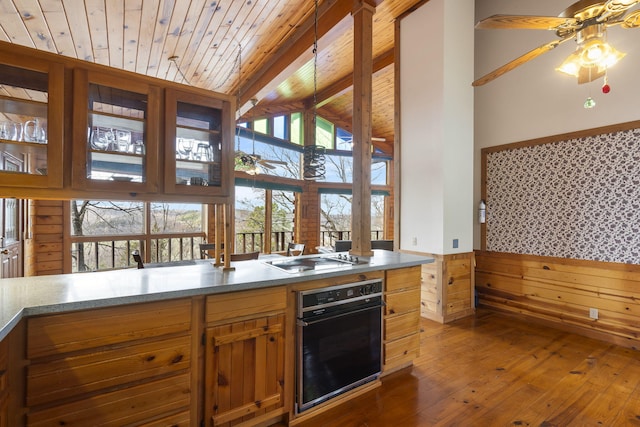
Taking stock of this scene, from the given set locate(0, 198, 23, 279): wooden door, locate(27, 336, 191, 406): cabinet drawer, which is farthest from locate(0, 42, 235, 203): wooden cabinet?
locate(0, 198, 23, 279): wooden door

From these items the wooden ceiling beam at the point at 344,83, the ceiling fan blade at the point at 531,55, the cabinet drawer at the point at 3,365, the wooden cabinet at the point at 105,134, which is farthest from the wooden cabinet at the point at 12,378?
the wooden ceiling beam at the point at 344,83

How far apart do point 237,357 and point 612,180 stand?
4117 mm

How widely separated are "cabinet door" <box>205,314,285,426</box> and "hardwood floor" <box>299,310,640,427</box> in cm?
40

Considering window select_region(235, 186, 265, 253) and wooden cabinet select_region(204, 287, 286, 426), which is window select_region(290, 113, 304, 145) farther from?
wooden cabinet select_region(204, 287, 286, 426)

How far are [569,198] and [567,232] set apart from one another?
0.41 metres

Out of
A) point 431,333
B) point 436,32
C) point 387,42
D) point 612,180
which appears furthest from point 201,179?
point 387,42

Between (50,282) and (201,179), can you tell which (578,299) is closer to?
(201,179)

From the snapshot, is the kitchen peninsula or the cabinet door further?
the cabinet door

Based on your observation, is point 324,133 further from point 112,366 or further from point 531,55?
point 112,366

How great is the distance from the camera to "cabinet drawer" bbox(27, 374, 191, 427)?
1346 mm

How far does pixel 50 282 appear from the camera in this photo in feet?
5.58

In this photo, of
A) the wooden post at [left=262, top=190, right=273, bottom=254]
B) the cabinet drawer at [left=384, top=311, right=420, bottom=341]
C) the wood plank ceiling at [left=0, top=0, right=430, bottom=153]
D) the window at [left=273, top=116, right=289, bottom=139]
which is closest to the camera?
the cabinet drawer at [left=384, top=311, right=420, bottom=341]

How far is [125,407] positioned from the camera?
1474 mm

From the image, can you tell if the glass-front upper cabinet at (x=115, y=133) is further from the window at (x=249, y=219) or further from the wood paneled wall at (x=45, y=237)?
the window at (x=249, y=219)
